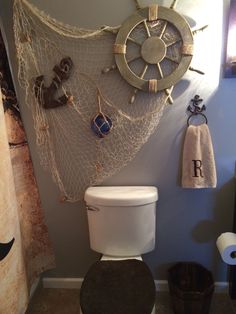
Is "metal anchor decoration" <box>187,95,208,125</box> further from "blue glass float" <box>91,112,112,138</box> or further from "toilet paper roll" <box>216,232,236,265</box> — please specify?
"toilet paper roll" <box>216,232,236,265</box>

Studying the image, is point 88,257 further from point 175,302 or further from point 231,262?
point 231,262

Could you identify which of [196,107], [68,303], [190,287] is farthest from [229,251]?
[68,303]

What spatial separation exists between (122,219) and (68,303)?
0.73m

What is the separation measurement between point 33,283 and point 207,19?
6.17 feet

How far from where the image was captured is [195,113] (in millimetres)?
1461

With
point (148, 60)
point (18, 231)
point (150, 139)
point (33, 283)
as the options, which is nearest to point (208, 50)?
point (148, 60)

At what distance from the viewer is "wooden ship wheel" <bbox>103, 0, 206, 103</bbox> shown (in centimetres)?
132

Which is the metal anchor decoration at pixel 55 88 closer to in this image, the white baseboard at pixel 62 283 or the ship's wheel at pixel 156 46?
the ship's wheel at pixel 156 46

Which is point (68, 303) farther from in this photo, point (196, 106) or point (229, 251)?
point (196, 106)

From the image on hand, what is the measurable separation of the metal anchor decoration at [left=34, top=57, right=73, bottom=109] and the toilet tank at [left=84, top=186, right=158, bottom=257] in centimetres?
54

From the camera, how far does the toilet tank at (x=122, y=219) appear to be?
1418 millimetres

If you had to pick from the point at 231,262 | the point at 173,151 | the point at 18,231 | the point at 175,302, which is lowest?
the point at 175,302

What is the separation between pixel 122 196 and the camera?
1420 mm

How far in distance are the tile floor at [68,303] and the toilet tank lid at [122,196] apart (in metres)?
0.72
